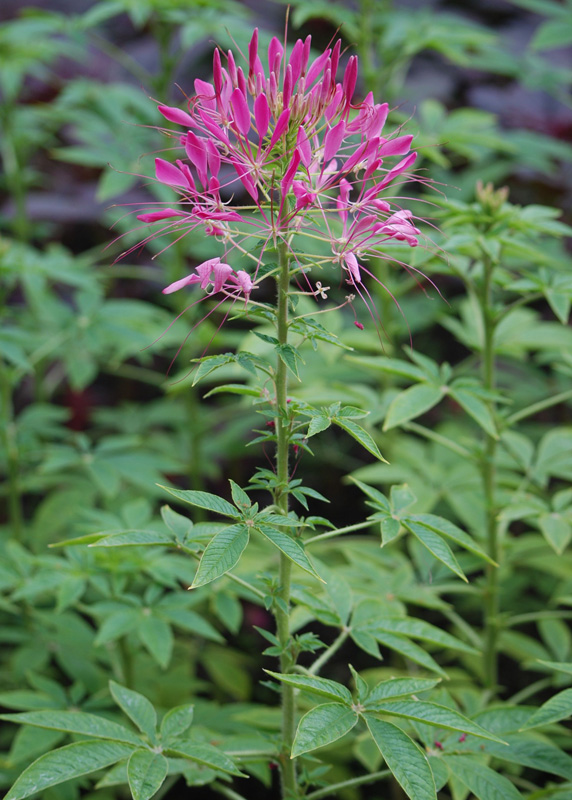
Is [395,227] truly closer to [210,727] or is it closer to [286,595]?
[286,595]

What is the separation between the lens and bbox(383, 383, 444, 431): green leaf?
1099 mm

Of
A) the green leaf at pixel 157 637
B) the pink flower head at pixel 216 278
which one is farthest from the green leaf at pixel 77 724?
the pink flower head at pixel 216 278

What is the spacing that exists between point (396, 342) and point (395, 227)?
1.43 m

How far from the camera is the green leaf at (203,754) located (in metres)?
0.82

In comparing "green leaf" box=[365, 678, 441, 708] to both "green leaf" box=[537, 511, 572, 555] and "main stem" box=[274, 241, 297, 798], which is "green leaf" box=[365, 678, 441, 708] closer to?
"main stem" box=[274, 241, 297, 798]

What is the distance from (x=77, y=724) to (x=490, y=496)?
2.70 feet

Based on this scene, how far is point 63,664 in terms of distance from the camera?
1.41m

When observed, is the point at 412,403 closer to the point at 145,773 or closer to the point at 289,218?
the point at 289,218

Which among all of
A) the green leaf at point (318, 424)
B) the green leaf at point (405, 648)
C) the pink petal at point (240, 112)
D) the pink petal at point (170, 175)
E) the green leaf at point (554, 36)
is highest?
the green leaf at point (554, 36)

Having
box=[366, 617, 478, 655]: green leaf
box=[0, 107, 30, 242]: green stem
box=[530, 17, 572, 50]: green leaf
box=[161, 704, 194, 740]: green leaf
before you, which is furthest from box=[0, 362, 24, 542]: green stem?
box=[530, 17, 572, 50]: green leaf

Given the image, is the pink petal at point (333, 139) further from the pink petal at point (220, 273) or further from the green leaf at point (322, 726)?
the green leaf at point (322, 726)

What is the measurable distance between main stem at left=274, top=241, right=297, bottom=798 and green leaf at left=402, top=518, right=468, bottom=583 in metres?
0.18

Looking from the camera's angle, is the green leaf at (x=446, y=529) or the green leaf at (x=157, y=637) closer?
the green leaf at (x=446, y=529)

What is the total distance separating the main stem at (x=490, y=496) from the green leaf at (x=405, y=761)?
1.70 feet
